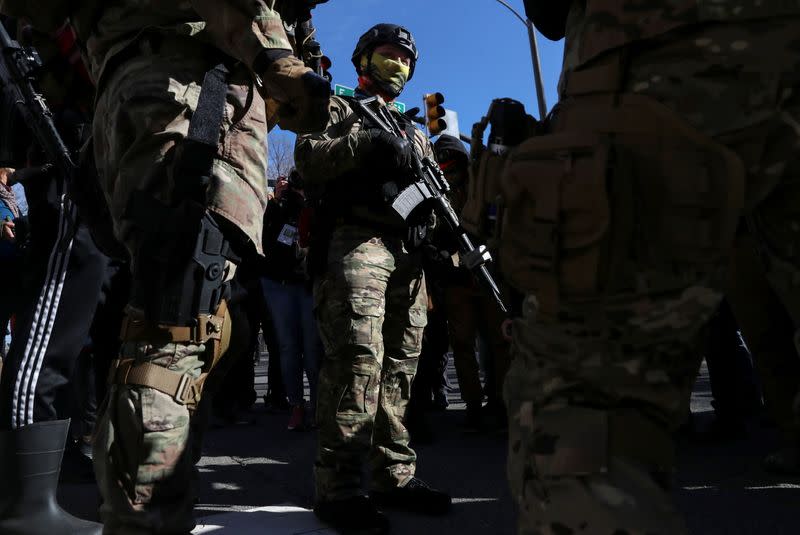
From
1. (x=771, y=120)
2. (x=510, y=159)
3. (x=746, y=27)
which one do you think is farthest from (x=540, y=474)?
(x=746, y=27)

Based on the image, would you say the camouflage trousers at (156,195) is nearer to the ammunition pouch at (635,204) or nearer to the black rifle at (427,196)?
the ammunition pouch at (635,204)

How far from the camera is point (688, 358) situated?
100 cm

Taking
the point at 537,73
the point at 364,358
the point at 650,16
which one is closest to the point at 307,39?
the point at 364,358

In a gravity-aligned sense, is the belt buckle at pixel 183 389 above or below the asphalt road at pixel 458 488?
above

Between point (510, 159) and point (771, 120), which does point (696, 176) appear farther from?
point (510, 159)

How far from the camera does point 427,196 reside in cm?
282

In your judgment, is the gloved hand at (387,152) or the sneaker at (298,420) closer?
the gloved hand at (387,152)

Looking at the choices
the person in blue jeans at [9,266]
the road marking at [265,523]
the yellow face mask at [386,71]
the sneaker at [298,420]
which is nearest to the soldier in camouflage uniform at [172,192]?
the road marking at [265,523]

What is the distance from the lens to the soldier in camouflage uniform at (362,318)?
232 centimetres

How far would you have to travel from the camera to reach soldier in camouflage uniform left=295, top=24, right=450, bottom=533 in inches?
91.4

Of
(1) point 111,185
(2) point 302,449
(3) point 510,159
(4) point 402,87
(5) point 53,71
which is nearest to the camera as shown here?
(3) point 510,159

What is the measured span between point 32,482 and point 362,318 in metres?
1.13

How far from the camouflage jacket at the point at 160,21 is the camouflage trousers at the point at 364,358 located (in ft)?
3.44

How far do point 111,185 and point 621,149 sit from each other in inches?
48.1
